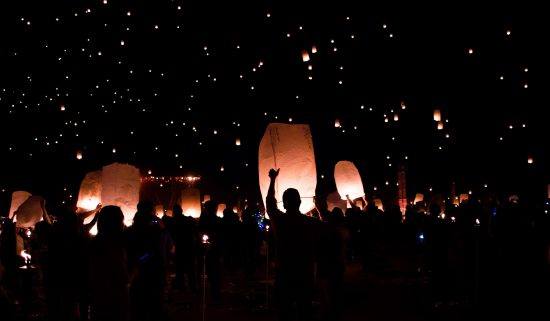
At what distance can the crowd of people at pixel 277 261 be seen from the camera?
227 inches

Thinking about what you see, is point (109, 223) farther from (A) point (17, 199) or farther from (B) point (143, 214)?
(A) point (17, 199)

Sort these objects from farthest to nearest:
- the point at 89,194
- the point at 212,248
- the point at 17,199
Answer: the point at 17,199, the point at 212,248, the point at 89,194

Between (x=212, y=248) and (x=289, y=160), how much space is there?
159 inches

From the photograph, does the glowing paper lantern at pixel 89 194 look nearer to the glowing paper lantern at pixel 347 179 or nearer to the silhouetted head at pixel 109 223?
the silhouetted head at pixel 109 223

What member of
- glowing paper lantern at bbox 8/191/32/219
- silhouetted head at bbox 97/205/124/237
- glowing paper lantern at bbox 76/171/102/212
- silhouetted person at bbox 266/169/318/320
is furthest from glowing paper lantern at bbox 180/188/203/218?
silhouetted person at bbox 266/169/318/320

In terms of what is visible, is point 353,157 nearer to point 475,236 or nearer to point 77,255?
point 475,236

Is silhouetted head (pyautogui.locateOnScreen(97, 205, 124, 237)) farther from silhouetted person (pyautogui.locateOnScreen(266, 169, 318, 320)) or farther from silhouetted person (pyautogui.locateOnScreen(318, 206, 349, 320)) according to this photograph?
silhouetted person (pyautogui.locateOnScreen(318, 206, 349, 320))

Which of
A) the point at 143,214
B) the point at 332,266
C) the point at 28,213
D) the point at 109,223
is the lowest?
the point at 332,266

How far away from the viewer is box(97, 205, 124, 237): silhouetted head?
579 cm

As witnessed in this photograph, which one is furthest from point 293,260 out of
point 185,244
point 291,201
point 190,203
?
point 190,203

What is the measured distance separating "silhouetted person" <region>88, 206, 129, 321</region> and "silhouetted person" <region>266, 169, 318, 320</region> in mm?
1555

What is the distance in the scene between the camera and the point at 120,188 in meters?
9.53

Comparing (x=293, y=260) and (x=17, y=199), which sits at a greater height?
(x=17, y=199)

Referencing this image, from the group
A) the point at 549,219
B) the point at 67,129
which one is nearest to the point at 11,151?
the point at 67,129
